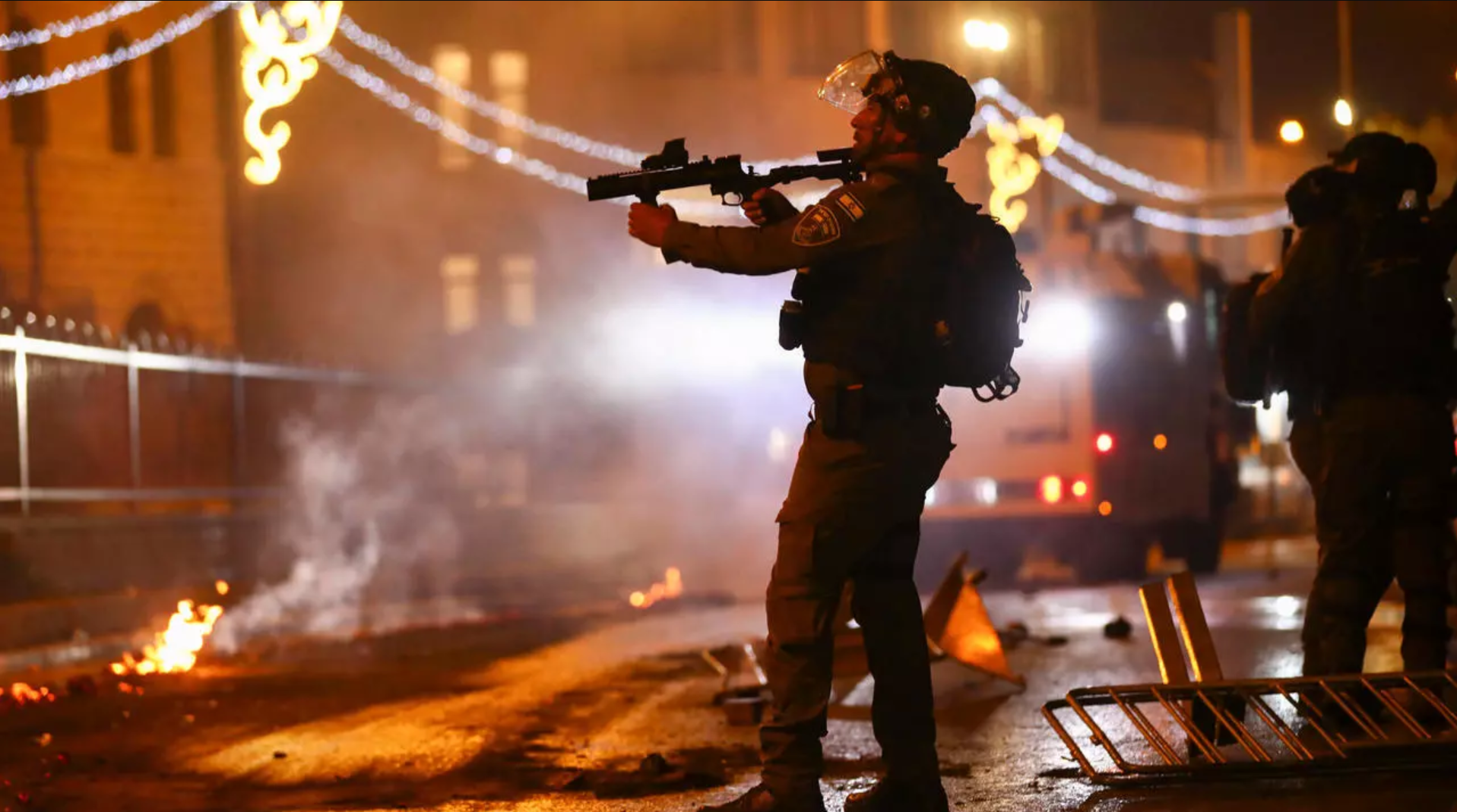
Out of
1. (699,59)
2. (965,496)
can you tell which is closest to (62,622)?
(965,496)

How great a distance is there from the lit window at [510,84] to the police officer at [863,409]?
2446cm

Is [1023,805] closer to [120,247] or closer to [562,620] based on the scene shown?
[562,620]

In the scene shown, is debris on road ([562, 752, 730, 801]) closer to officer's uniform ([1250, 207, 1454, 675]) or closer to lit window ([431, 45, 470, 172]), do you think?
officer's uniform ([1250, 207, 1454, 675])

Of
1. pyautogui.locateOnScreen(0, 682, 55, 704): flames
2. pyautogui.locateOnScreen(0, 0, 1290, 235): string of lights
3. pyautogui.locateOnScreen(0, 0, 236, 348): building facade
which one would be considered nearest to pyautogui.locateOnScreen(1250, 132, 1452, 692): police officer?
pyautogui.locateOnScreen(0, 682, 55, 704): flames

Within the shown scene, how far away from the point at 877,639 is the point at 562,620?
8192 millimetres

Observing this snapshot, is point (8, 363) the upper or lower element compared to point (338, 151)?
lower

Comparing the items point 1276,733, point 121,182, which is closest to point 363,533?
point 121,182

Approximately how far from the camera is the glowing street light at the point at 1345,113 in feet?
36.6

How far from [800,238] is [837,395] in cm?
39

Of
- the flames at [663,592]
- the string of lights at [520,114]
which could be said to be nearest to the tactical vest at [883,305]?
the flames at [663,592]

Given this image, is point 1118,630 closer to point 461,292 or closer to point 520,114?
point 520,114

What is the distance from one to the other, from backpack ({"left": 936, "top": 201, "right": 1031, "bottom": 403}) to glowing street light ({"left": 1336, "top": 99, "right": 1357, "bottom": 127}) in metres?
7.56

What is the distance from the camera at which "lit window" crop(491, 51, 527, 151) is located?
2833 centimetres

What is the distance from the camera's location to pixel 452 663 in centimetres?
929
